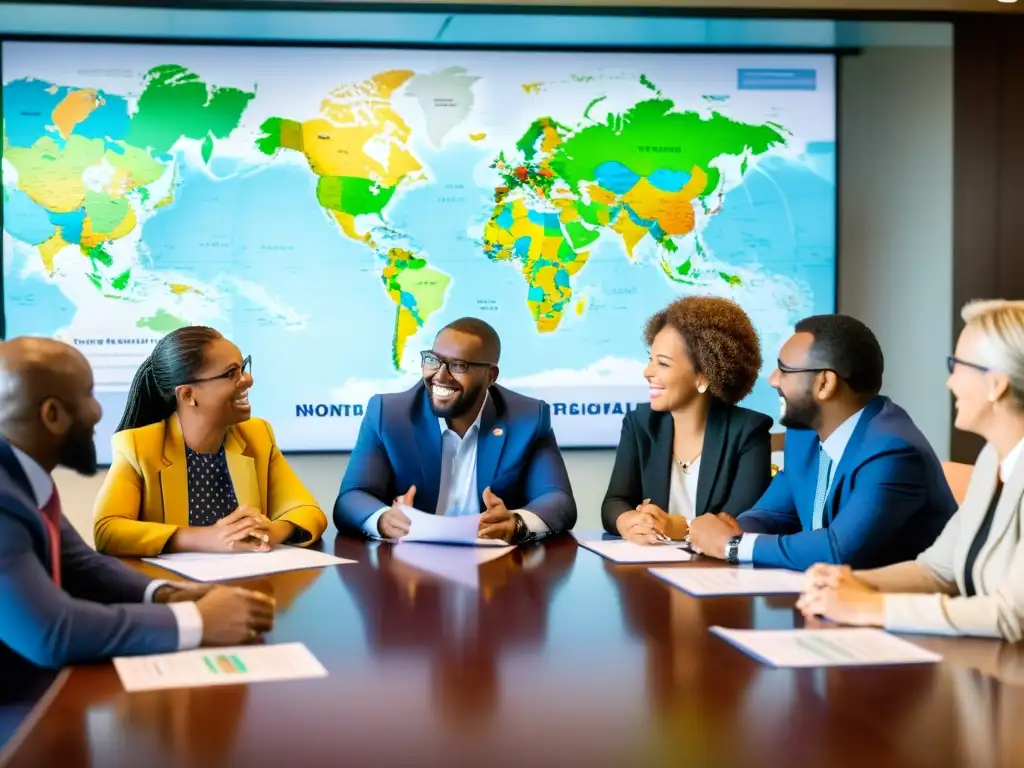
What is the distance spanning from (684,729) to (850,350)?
5.49 feet

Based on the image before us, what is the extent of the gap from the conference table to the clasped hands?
844 millimetres

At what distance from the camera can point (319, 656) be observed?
6.18 feet

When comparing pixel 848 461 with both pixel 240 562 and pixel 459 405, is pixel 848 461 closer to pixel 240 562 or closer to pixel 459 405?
pixel 459 405

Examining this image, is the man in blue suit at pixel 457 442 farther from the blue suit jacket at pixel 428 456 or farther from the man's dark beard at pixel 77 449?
the man's dark beard at pixel 77 449

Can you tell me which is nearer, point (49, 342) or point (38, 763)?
point (38, 763)

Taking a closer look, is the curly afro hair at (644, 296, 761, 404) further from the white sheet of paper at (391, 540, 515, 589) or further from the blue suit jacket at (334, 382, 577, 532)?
the white sheet of paper at (391, 540, 515, 589)

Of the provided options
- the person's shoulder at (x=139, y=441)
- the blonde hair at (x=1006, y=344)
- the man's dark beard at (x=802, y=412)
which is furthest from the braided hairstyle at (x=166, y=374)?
the blonde hair at (x=1006, y=344)

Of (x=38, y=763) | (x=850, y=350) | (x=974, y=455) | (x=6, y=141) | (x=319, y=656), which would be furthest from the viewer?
(x=974, y=455)

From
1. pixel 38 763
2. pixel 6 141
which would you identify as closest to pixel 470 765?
pixel 38 763

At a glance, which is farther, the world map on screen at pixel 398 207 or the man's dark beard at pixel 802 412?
the world map on screen at pixel 398 207

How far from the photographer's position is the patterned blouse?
3.18m

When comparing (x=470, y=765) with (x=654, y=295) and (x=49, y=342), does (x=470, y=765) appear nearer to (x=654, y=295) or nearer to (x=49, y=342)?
(x=49, y=342)

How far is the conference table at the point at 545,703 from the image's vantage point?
55.6 inches

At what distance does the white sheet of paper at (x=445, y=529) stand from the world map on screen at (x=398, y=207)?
2.01 m
